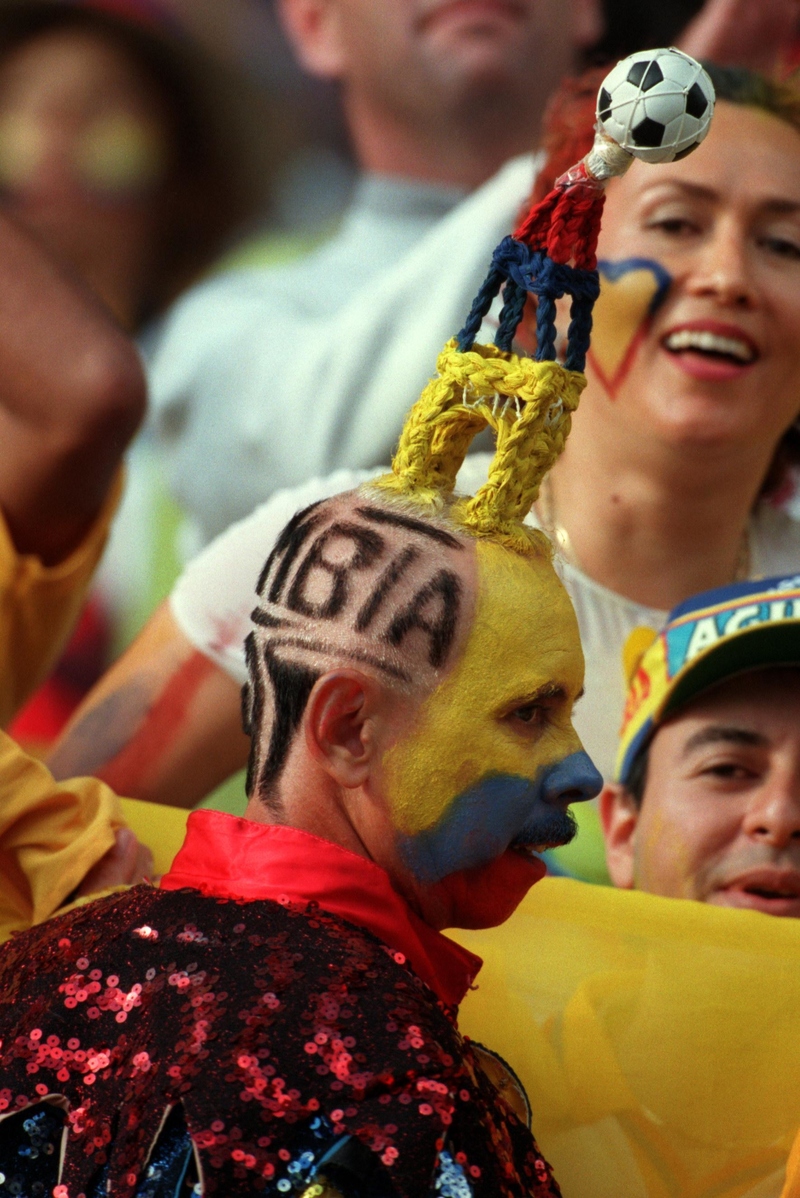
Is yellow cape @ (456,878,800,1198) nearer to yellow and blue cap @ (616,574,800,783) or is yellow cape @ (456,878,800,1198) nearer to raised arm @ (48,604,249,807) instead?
yellow and blue cap @ (616,574,800,783)

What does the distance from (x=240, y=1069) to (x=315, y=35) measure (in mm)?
2789

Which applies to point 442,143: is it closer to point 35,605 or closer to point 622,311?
point 622,311

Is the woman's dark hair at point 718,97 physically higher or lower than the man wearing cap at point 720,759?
higher

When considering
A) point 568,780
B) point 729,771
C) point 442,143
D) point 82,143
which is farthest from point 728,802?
Answer: point 82,143

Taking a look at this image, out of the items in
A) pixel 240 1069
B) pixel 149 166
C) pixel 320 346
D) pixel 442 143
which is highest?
pixel 442 143

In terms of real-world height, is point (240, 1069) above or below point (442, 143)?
below

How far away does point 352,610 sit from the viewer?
1.21 meters

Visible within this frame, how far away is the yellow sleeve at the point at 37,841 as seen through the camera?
144cm

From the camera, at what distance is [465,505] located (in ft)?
4.23

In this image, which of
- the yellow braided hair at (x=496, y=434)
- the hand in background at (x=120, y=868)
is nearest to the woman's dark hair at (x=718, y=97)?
the yellow braided hair at (x=496, y=434)

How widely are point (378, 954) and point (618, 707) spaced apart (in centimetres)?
138

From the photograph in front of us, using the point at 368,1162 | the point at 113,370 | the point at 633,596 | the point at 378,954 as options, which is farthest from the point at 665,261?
the point at 368,1162

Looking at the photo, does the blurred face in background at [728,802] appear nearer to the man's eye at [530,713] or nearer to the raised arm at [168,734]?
the man's eye at [530,713]

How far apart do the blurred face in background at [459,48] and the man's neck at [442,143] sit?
0.02 metres
